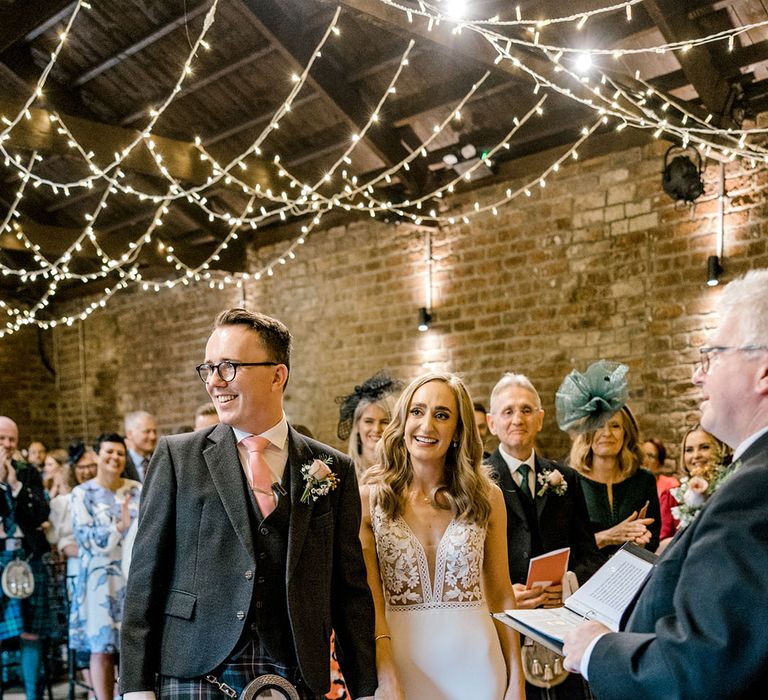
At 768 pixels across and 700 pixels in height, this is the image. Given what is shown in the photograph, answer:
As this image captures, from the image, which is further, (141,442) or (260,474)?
(141,442)

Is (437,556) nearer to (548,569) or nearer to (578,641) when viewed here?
(548,569)

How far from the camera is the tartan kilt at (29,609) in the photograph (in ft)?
15.7

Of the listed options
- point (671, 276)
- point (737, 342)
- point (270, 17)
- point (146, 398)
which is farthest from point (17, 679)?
point (737, 342)

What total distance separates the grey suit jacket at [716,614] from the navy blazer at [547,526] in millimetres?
1691

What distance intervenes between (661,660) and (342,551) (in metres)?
1.02

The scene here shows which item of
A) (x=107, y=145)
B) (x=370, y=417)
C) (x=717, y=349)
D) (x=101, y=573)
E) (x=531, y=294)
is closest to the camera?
(x=717, y=349)

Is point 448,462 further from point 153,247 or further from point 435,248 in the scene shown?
point 153,247

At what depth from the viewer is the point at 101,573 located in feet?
14.3

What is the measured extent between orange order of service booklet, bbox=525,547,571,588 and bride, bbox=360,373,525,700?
0.19 metres

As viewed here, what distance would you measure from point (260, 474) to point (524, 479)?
1452mm

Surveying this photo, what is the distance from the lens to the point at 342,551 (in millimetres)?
2154

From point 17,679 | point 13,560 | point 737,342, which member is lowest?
point 17,679

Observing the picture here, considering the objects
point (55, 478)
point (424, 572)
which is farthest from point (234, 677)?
point (55, 478)

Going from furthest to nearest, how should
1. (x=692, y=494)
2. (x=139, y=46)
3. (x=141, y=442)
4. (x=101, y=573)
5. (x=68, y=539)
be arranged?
1. (x=139, y=46)
2. (x=141, y=442)
3. (x=68, y=539)
4. (x=101, y=573)
5. (x=692, y=494)
